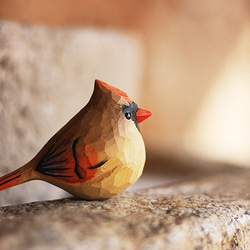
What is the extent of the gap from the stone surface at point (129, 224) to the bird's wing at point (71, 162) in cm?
5

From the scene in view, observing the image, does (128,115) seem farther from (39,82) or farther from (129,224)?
(39,82)

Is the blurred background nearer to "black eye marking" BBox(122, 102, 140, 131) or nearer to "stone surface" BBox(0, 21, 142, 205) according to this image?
"stone surface" BBox(0, 21, 142, 205)

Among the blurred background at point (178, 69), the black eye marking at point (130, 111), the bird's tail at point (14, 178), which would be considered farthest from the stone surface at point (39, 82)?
the black eye marking at point (130, 111)

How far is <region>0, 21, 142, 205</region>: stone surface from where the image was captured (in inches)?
32.5

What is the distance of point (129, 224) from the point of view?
19.3 inches

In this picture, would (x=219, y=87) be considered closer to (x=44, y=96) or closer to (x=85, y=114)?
(x=44, y=96)

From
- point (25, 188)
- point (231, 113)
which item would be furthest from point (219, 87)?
point (25, 188)

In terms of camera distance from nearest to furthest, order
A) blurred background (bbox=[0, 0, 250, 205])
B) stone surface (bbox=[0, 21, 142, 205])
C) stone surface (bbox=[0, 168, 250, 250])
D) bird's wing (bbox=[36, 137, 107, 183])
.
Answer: stone surface (bbox=[0, 168, 250, 250]), bird's wing (bbox=[36, 137, 107, 183]), stone surface (bbox=[0, 21, 142, 205]), blurred background (bbox=[0, 0, 250, 205])

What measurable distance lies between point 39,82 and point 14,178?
0.43m

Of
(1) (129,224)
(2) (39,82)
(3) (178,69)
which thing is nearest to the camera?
(1) (129,224)

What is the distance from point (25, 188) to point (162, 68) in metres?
1.19

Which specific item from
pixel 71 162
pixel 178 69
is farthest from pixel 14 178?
pixel 178 69

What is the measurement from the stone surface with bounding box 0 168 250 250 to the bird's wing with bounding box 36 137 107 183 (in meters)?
0.05

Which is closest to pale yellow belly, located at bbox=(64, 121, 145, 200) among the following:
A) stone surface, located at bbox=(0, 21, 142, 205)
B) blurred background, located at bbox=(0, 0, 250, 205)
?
stone surface, located at bbox=(0, 21, 142, 205)
